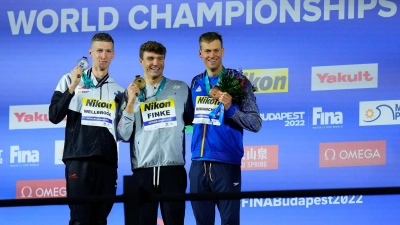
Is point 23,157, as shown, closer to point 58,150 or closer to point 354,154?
point 58,150

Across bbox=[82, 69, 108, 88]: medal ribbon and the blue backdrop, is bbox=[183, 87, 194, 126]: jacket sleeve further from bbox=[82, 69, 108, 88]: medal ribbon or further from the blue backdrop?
the blue backdrop

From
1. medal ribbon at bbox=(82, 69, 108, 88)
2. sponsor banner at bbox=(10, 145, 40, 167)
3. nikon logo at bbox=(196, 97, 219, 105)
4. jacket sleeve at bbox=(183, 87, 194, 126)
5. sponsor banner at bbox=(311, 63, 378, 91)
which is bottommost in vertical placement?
sponsor banner at bbox=(10, 145, 40, 167)

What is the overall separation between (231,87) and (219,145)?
1.22ft

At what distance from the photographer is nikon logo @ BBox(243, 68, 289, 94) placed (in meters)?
6.90

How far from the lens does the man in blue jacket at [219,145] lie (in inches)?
221

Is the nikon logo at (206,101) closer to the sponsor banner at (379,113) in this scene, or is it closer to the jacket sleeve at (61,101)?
the jacket sleeve at (61,101)

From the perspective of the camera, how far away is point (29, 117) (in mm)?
7328

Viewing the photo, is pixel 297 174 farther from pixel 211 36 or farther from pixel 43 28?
pixel 43 28

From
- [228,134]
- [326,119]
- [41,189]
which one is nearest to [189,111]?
[228,134]

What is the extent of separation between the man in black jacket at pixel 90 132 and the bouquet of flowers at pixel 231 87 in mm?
787

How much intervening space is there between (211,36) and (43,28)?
201 cm

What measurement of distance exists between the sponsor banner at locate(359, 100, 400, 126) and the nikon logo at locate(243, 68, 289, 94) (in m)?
0.62

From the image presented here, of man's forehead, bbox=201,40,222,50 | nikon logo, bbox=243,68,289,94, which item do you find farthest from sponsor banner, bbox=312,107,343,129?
man's forehead, bbox=201,40,222,50

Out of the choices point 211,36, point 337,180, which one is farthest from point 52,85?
point 337,180
